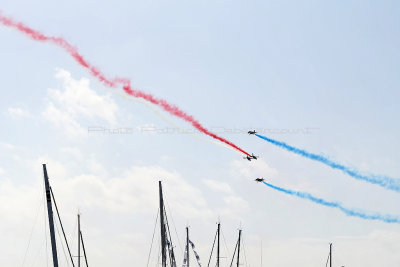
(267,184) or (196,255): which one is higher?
(267,184)

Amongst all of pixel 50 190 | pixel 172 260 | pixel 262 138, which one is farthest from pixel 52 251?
pixel 262 138

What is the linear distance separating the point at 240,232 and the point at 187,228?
37.7 ft

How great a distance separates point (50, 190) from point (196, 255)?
50592 mm

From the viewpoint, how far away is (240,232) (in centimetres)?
12175

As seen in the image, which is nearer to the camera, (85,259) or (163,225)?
(163,225)

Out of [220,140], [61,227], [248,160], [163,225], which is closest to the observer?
[61,227]

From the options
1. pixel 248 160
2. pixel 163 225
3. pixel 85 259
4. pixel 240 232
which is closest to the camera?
pixel 163 225

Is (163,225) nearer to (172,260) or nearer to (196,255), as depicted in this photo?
(172,260)

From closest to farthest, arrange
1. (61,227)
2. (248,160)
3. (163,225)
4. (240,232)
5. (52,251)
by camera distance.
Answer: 1. (52,251)
2. (61,227)
3. (163,225)
4. (248,160)
5. (240,232)

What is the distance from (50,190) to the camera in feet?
197

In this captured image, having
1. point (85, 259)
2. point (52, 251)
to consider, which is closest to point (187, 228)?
point (85, 259)

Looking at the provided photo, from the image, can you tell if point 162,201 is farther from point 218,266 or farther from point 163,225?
point 218,266

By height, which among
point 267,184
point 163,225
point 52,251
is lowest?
point 52,251

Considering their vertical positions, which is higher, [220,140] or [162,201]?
[220,140]
